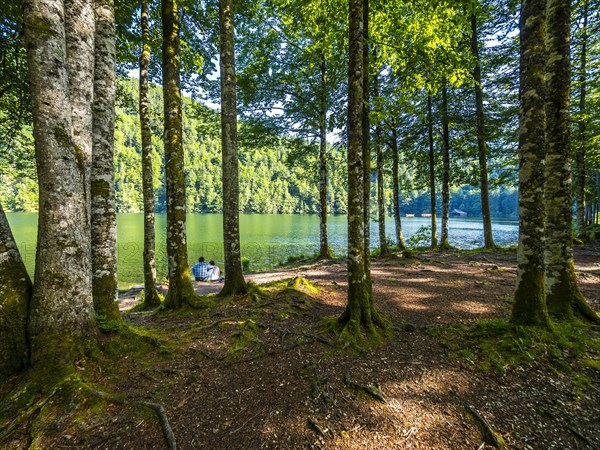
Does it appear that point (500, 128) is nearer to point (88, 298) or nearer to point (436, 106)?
point (436, 106)

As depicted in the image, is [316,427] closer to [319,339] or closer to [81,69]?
[319,339]

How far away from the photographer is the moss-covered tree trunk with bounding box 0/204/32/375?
2602mm

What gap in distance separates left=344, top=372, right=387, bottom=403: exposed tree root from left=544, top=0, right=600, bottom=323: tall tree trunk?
399 cm

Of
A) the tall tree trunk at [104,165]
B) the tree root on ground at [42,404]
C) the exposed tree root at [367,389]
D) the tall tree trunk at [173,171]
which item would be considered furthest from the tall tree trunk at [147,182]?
the exposed tree root at [367,389]

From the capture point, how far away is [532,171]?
402 centimetres

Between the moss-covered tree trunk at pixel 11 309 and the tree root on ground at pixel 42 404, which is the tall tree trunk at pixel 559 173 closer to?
the tree root on ground at pixel 42 404

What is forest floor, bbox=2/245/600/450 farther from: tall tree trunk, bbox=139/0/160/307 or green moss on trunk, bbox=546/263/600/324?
tall tree trunk, bbox=139/0/160/307

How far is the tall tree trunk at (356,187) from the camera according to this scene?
432cm

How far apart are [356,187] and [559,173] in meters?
3.78

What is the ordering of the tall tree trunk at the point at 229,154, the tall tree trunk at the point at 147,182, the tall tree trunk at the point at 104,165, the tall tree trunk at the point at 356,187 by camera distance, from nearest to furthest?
the tall tree trunk at the point at 104,165, the tall tree trunk at the point at 356,187, the tall tree trunk at the point at 229,154, the tall tree trunk at the point at 147,182

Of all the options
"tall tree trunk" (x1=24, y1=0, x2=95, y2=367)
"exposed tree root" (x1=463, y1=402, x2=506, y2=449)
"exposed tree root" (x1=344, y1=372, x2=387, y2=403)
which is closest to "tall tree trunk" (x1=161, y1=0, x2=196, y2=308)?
"tall tree trunk" (x1=24, y1=0, x2=95, y2=367)

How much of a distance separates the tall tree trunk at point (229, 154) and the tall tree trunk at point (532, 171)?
5.64 m

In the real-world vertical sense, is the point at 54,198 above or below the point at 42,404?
above

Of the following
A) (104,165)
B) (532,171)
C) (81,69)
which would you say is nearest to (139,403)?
(104,165)
